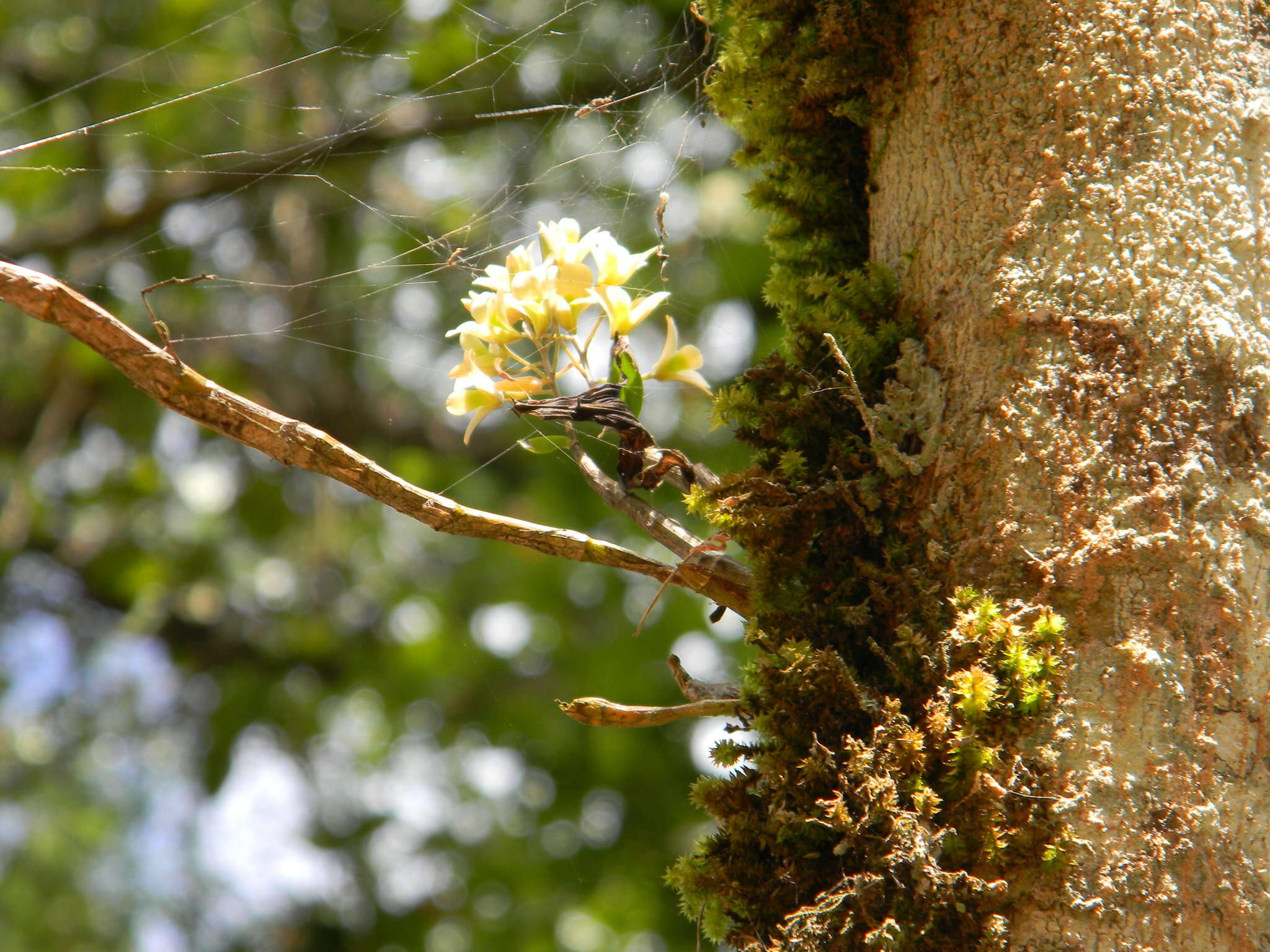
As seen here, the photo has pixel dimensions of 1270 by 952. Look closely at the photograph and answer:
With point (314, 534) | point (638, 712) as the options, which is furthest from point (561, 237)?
point (314, 534)

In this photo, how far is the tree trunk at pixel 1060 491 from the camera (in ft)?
1.94

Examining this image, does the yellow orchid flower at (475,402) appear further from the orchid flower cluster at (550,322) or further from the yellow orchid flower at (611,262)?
the yellow orchid flower at (611,262)

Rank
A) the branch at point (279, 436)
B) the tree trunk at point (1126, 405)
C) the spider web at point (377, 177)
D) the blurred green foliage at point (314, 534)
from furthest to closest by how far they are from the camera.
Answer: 1. the blurred green foliage at point (314, 534)
2. the spider web at point (377, 177)
3. the branch at point (279, 436)
4. the tree trunk at point (1126, 405)

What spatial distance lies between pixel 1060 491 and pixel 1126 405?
0.07 meters

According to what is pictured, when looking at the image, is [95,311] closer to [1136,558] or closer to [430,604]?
[1136,558]

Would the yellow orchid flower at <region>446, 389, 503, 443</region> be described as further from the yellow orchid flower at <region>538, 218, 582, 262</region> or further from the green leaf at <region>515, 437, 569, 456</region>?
the yellow orchid flower at <region>538, 218, 582, 262</region>

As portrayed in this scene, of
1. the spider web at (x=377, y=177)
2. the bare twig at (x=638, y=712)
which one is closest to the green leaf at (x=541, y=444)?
the bare twig at (x=638, y=712)

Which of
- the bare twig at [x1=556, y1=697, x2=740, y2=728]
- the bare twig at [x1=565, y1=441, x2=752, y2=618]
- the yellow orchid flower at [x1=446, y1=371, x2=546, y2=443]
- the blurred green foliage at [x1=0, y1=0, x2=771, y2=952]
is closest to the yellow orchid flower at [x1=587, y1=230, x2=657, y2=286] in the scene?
the yellow orchid flower at [x1=446, y1=371, x2=546, y2=443]

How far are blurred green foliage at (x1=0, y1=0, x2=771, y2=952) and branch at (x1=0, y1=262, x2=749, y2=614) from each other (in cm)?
166

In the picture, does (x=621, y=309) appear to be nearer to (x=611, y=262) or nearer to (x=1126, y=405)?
(x=611, y=262)

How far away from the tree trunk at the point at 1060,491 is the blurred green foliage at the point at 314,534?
1.62 metres

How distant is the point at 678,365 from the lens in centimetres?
94

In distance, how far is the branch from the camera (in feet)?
Answer: 2.28

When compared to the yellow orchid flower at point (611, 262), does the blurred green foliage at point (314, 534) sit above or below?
below
